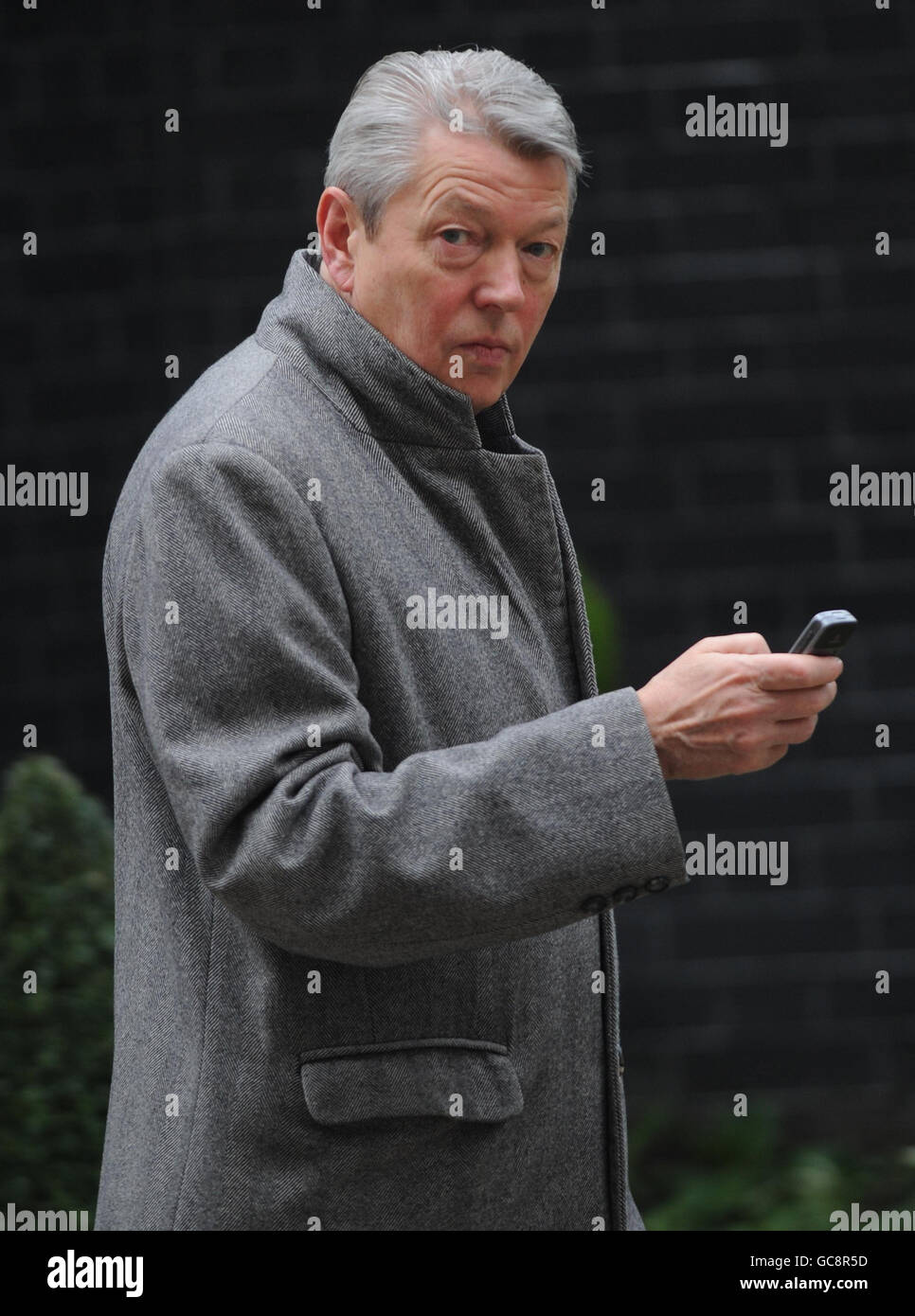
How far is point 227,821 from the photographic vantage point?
1780mm

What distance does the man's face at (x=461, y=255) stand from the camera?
6.81 feet

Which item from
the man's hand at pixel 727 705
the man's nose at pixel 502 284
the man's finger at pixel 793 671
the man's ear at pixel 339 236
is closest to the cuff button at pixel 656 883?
the man's hand at pixel 727 705

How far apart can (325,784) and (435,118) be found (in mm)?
872

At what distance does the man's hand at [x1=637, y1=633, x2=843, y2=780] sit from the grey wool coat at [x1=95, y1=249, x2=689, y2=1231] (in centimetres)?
6

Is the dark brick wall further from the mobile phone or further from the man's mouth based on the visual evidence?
the mobile phone

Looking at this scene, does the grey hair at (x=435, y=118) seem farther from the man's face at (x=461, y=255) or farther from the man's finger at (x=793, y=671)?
the man's finger at (x=793, y=671)

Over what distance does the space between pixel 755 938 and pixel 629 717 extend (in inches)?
122

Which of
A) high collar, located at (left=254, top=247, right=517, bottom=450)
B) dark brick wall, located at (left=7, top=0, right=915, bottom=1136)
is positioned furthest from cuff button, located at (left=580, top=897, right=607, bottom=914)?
dark brick wall, located at (left=7, top=0, right=915, bottom=1136)

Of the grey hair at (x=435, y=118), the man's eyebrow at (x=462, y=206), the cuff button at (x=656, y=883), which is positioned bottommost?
the cuff button at (x=656, y=883)

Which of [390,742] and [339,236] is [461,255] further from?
[390,742]

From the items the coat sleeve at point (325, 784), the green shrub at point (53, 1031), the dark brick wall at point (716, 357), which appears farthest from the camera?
the dark brick wall at point (716, 357)

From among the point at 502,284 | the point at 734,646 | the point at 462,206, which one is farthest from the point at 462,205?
the point at 734,646

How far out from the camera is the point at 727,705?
189cm

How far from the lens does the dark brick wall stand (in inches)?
188
